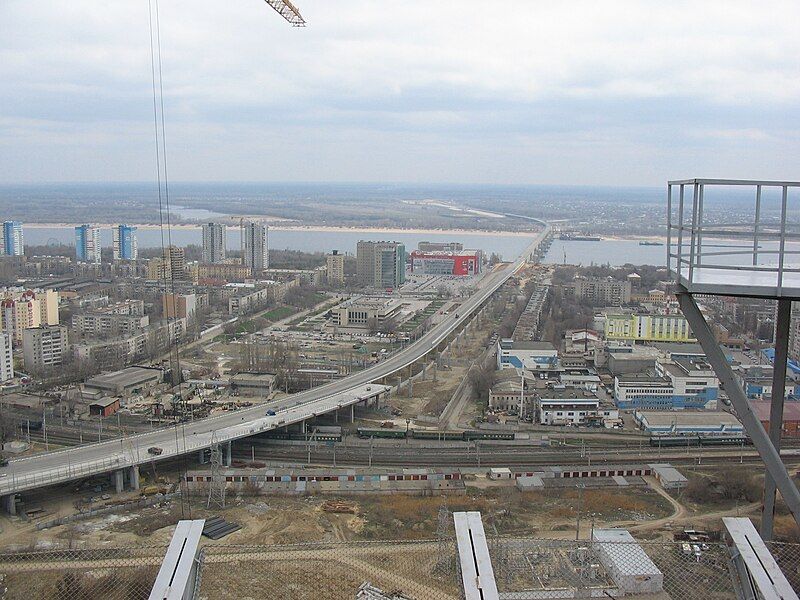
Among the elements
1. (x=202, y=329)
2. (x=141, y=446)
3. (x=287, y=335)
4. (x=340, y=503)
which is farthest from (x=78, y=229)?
(x=340, y=503)

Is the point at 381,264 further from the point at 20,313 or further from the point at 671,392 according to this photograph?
the point at 671,392

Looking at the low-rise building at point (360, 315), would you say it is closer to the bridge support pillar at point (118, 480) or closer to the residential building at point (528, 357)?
the residential building at point (528, 357)

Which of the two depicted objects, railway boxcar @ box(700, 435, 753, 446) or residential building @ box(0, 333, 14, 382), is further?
residential building @ box(0, 333, 14, 382)

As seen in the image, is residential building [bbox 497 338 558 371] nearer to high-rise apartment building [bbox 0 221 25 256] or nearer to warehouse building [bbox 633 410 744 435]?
warehouse building [bbox 633 410 744 435]

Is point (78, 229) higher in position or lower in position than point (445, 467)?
higher

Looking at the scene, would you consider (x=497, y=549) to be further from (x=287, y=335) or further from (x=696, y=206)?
(x=287, y=335)

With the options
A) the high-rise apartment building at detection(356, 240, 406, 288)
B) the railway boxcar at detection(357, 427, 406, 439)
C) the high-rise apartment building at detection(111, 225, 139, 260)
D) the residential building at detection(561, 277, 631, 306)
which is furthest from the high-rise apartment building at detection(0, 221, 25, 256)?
the railway boxcar at detection(357, 427, 406, 439)
